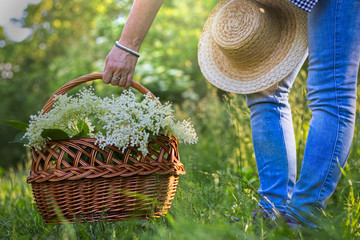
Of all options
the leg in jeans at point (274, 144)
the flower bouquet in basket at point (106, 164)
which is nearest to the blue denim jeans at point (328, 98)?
the leg in jeans at point (274, 144)

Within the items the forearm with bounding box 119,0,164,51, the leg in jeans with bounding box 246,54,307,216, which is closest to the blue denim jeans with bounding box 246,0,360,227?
the leg in jeans with bounding box 246,54,307,216

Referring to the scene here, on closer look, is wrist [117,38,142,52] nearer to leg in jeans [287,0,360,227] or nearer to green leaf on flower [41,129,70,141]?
green leaf on flower [41,129,70,141]

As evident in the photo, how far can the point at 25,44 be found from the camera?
23.5ft

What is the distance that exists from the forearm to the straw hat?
327 mm

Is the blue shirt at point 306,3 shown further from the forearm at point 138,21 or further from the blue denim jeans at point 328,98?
the forearm at point 138,21

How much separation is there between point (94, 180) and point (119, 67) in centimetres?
45

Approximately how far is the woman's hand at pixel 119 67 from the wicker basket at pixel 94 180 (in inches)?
11.1

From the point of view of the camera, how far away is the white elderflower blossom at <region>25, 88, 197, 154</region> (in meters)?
1.30

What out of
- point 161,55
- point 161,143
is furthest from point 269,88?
point 161,55

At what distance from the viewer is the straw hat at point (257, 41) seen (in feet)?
4.95

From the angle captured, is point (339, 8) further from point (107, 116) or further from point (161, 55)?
point (161, 55)

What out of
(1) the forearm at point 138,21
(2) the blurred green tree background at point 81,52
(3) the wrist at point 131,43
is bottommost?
(2) the blurred green tree background at point 81,52

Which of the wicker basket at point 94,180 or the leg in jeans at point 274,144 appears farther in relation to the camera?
the leg in jeans at point 274,144

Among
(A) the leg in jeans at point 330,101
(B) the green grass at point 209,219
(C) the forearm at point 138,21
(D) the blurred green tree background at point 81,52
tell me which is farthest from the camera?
(D) the blurred green tree background at point 81,52
